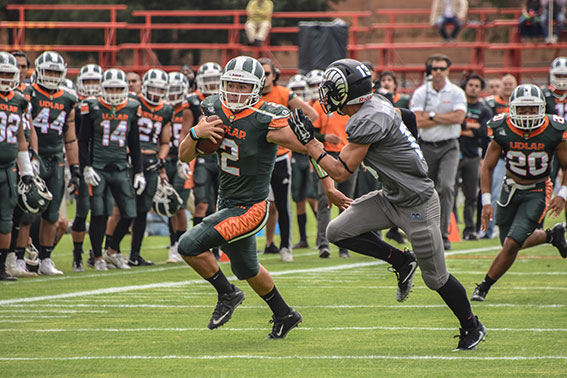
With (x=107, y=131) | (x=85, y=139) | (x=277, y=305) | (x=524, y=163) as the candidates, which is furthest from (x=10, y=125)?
(x=524, y=163)

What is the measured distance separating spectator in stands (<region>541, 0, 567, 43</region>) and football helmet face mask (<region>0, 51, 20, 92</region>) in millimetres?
13913

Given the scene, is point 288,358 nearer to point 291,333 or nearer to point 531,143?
point 291,333

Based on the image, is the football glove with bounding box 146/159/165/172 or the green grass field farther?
the football glove with bounding box 146/159/165/172

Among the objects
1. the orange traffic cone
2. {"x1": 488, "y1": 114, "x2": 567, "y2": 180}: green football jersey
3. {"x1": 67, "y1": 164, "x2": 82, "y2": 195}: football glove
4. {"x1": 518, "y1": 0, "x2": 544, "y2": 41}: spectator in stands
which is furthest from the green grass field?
{"x1": 518, "y1": 0, "x2": 544, "y2": 41}: spectator in stands

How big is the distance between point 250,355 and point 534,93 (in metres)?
3.34

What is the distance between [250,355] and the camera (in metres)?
5.48

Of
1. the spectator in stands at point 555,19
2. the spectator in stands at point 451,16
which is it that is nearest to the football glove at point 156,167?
the spectator in stands at point 555,19

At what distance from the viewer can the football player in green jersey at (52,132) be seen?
9477 mm

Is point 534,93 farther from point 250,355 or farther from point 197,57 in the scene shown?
point 197,57

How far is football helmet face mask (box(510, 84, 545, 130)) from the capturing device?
24.7 feet

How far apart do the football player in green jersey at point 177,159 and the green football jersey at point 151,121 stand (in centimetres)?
19

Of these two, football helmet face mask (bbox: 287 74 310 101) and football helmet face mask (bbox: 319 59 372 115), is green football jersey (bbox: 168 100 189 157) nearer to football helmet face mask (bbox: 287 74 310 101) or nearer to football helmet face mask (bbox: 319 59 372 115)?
football helmet face mask (bbox: 287 74 310 101)

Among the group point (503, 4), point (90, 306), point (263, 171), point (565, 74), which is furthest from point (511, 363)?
point (503, 4)

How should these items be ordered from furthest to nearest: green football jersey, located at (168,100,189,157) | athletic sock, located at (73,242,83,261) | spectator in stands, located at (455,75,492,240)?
spectator in stands, located at (455,75,492,240) → green football jersey, located at (168,100,189,157) → athletic sock, located at (73,242,83,261)
